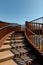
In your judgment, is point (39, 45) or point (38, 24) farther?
point (38, 24)

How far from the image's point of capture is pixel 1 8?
24.8 ft

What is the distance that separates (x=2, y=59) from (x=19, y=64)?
49cm

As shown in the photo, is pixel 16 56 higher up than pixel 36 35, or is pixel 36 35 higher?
pixel 36 35

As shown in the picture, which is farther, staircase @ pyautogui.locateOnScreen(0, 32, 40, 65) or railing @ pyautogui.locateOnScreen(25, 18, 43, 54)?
railing @ pyautogui.locateOnScreen(25, 18, 43, 54)

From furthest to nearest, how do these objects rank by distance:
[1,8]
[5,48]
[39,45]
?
[1,8]
[39,45]
[5,48]

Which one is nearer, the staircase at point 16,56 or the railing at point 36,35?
the staircase at point 16,56

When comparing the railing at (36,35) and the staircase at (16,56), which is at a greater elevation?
the railing at (36,35)

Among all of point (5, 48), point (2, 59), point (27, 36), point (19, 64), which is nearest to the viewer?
point (2, 59)

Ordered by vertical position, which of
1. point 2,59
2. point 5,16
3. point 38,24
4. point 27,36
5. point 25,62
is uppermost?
point 5,16

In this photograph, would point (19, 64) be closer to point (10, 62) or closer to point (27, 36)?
point (10, 62)

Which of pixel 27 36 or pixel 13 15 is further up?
pixel 13 15

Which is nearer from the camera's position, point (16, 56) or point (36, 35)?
point (16, 56)

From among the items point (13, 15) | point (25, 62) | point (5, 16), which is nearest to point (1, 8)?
point (5, 16)

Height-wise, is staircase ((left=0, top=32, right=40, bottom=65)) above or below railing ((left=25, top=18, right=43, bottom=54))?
below
